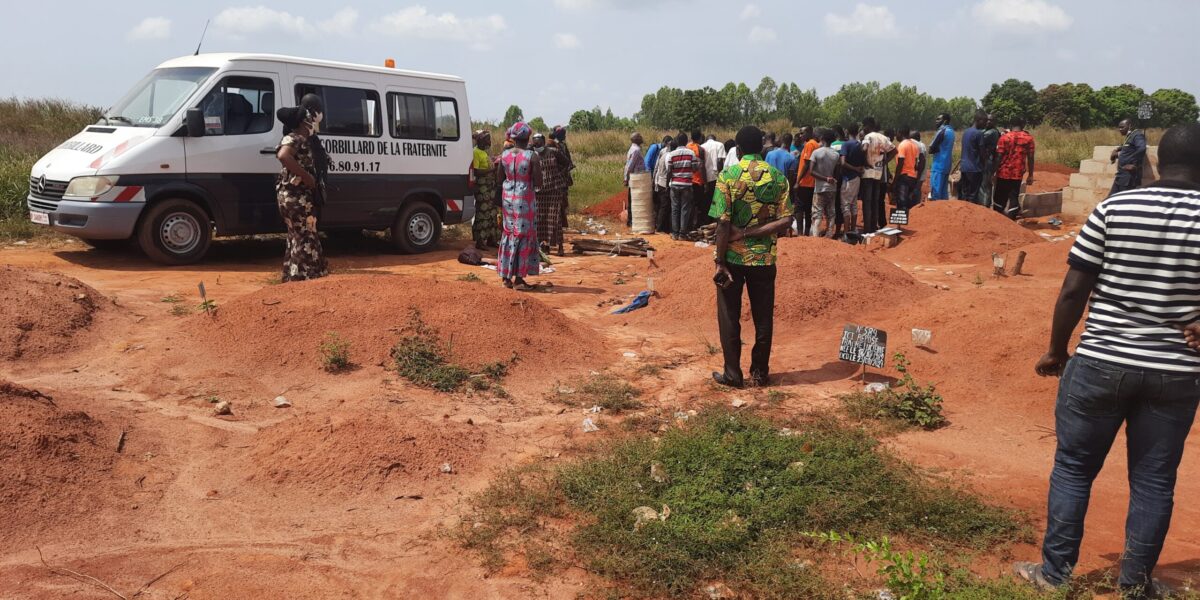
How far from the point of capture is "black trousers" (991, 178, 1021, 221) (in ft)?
51.1

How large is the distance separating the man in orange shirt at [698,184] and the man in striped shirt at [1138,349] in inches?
443

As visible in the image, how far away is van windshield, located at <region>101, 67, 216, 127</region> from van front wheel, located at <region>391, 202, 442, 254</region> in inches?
117

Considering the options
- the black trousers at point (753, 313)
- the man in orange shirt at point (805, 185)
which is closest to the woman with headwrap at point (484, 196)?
the man in orange shirt at point (805, 185)

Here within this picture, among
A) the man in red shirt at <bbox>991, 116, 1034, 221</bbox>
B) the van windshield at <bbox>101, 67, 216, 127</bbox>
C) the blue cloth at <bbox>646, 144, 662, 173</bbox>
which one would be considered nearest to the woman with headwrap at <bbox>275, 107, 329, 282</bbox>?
the van windshield at <bbox>101, 67, 216, 127</bbox>

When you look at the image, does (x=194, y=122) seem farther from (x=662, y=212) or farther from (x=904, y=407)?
(x=662, y=212)

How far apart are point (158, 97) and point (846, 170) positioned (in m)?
9.30

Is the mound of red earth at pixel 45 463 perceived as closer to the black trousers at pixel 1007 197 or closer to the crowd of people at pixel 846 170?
the crowd of people at pixel 846 170

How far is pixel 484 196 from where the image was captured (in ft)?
41.0

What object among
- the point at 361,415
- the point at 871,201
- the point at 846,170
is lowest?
the point at 361,415

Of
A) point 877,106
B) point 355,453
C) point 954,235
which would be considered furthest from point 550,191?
point 877,106

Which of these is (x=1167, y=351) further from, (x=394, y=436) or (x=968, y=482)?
(x=394, y=436)

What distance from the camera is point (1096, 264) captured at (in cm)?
312

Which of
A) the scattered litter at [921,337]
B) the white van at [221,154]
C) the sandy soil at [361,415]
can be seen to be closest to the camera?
the sandy soil at [361,415]

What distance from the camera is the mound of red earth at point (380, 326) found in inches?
254
